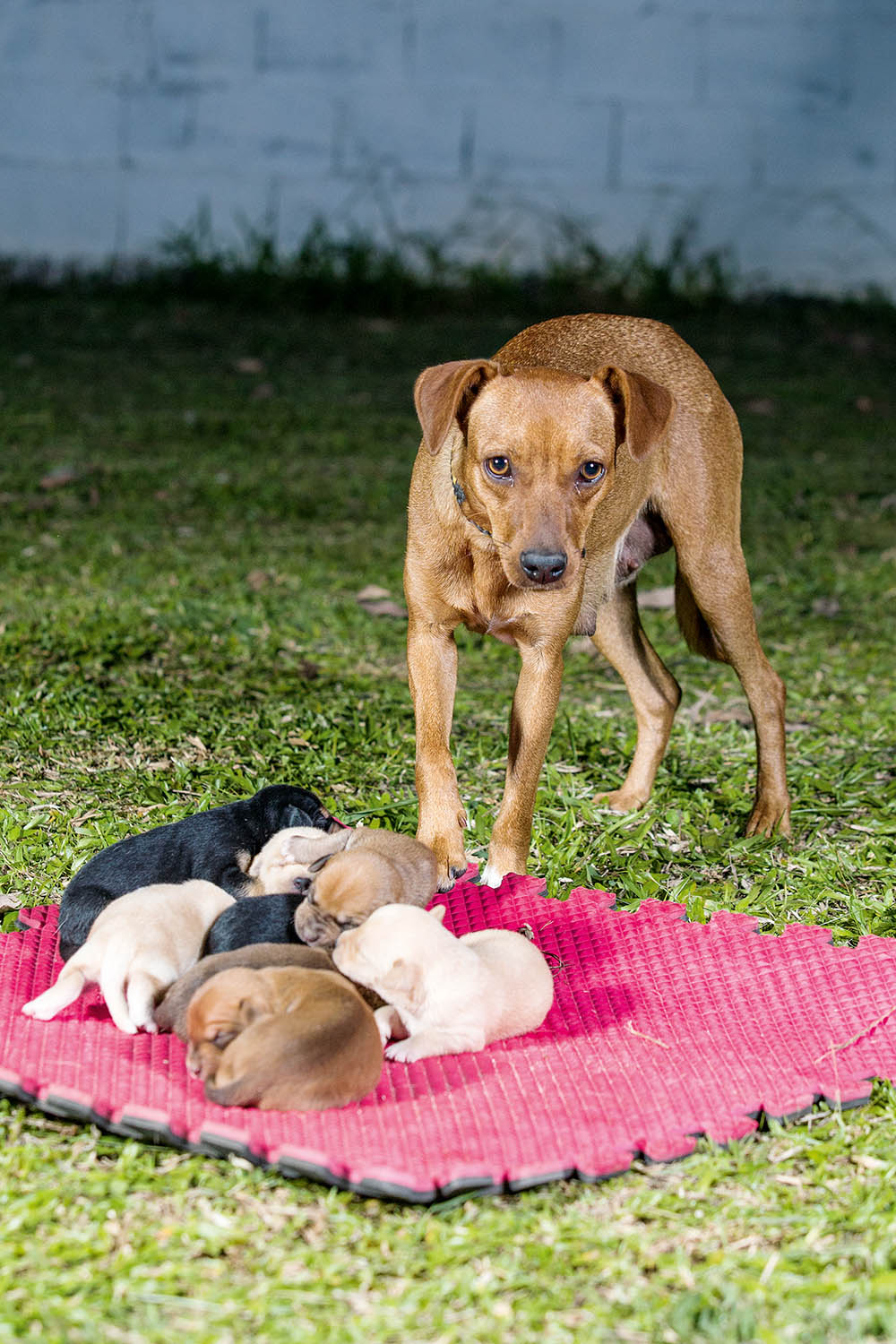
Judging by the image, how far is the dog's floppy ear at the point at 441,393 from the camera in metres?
3.52

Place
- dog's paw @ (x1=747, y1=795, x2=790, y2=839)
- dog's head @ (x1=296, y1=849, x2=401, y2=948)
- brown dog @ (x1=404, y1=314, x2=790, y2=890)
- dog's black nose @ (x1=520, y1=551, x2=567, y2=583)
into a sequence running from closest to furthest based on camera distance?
dog's head @ (x1=296, y1=849, x2=401, y2=948) → dog's black nose @ (x1=520, y1=551, x2=567, y2=583) → brown dog @ (x1=404, y1=314, x2=790, y2=890) → dog's paw @ (x1=747, y1=795, x2=790, y2=839)

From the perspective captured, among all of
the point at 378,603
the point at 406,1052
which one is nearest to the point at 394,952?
the point at 406,1052

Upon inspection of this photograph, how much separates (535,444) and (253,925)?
1324 millimetres

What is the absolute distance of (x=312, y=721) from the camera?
4.87m

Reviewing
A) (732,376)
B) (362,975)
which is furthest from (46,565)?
(732,376)

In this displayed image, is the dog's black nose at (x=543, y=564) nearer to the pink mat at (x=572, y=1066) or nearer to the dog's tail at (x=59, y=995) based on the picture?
the pink mat at (x=572, y=1066)

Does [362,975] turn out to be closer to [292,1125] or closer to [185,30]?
[292,1125]

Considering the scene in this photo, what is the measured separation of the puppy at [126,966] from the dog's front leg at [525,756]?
1.05 m

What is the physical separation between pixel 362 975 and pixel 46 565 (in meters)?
4.34

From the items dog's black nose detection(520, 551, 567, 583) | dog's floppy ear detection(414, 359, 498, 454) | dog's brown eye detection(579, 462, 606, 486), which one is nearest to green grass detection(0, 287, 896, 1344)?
dog's black nose detection(520, 551, 567, 583)

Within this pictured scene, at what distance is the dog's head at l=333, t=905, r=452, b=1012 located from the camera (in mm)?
2750

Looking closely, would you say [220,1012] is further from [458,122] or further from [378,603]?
[458,122]

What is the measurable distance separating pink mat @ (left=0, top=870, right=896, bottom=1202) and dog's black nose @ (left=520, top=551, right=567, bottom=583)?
0.75 m

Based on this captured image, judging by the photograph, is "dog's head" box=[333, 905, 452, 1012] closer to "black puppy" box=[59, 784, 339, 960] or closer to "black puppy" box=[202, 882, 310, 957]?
"black puppy" box=[202, 882, 310, 957]
